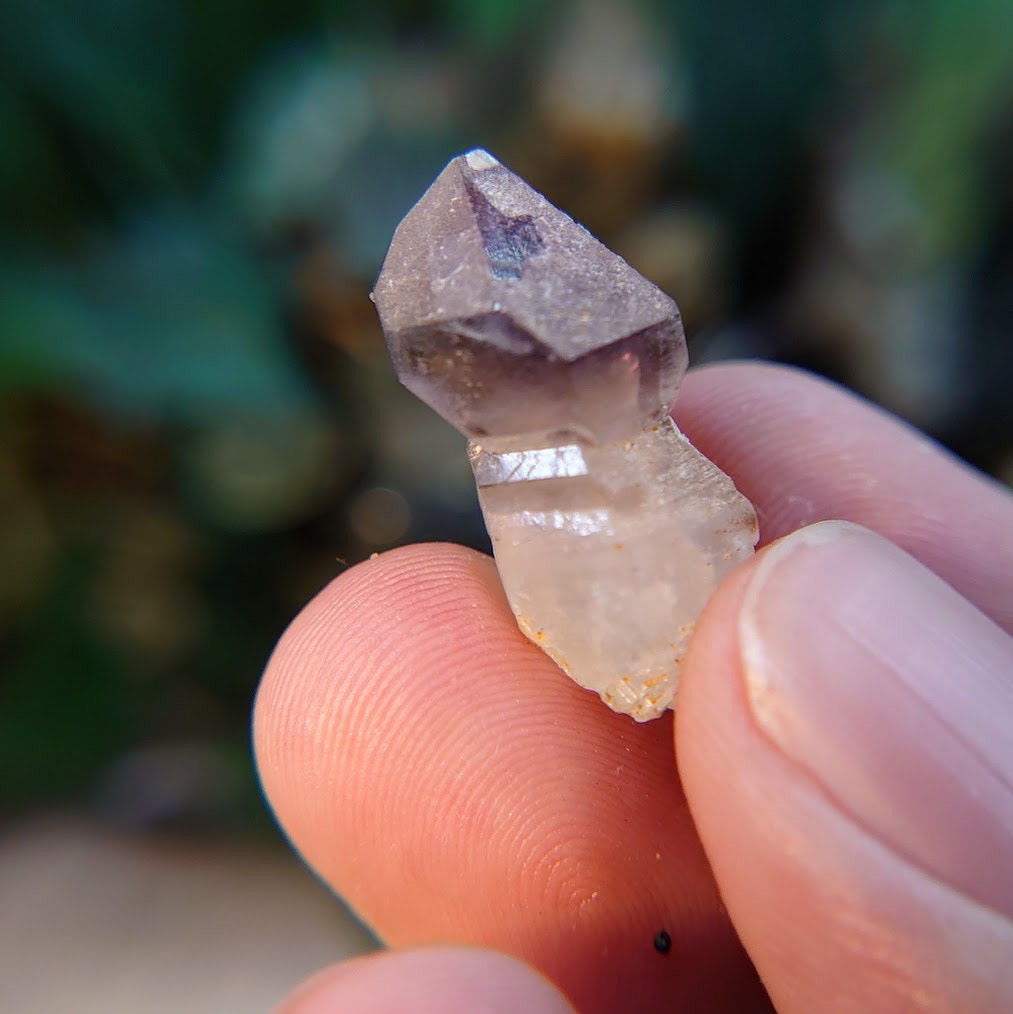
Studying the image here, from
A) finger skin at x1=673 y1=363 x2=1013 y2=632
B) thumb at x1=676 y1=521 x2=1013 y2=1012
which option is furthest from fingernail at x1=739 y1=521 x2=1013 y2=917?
finger skin at x1=673 y1=363 x2=1013 y2=632

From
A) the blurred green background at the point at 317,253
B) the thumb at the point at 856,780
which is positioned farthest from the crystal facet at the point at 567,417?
the blurred green background at the point at 317,253

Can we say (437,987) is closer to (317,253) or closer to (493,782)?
(493,782)

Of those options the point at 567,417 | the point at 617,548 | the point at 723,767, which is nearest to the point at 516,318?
the point at 567,417

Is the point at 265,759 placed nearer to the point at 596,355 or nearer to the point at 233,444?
the point at 596,355

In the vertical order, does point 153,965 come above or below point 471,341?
below

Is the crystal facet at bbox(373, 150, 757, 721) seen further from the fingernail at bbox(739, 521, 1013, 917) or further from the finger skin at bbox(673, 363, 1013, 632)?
the finger skin at bbox(673, 363, 1013, 632)

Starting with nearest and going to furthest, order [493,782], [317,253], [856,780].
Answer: [856,780], [493,782], [317,253]

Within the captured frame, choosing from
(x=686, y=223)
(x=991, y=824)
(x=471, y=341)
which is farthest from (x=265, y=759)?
(x=686, y=223)
